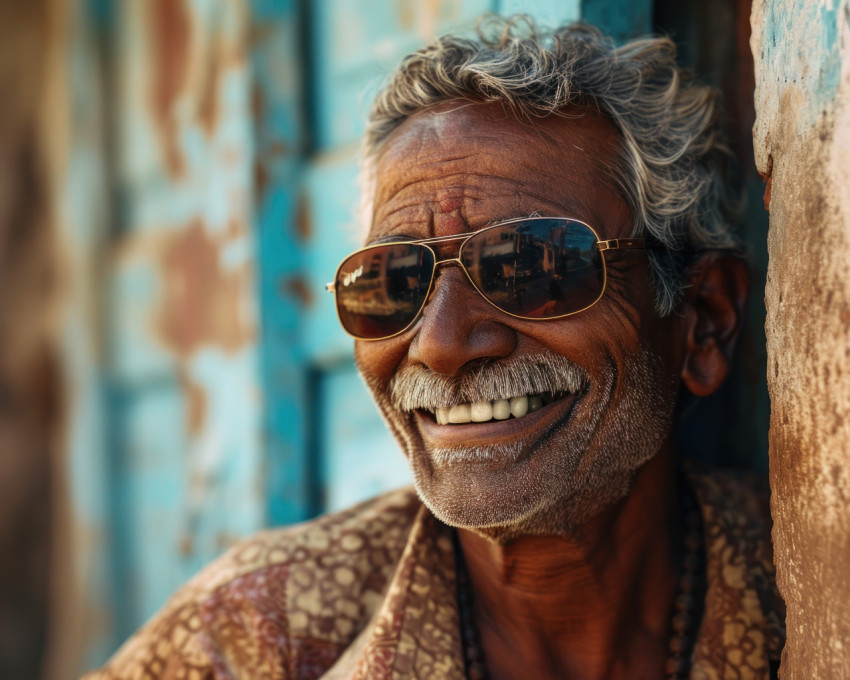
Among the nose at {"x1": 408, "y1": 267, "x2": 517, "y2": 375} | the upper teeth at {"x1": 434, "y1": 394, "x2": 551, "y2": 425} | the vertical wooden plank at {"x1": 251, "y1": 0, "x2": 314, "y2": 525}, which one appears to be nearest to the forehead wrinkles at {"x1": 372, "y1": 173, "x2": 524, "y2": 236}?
the nose at {"x1": 408, "y1": 267, "x2": 517, "y2": 375}

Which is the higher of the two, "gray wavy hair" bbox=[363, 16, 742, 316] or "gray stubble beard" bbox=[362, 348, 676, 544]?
"gray wavy hair" bbox=[363, 16, 742, 316]

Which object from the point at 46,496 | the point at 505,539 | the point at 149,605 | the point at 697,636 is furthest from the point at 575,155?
the point at 46,496

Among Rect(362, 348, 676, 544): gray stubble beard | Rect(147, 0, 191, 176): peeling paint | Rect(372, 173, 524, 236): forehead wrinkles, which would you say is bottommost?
Rect(362, 348, 676, 544): gray stubble beard

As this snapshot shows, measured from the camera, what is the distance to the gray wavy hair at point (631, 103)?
6.03 feet

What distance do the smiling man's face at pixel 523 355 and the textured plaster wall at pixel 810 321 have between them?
417 mm

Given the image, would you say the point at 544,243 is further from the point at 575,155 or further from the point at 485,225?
the point at 575,155

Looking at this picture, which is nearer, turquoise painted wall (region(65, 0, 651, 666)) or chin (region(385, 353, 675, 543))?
chin (region(385, 353, 675, 543))

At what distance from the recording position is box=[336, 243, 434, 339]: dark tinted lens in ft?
5.72

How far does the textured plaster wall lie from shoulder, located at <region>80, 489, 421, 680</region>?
0.98m

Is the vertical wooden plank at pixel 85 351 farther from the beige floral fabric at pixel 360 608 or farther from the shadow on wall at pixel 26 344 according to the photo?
the beige floral fabric at pixel 360 608

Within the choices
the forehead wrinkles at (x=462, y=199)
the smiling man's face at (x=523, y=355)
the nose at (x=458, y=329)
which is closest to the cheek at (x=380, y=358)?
the smiling man's face at (x=523, y=355)

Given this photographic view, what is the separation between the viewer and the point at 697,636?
181cm

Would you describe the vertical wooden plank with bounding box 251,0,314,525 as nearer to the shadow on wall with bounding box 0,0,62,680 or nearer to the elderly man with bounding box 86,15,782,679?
the elderly man with bounding box 86,15,782,679

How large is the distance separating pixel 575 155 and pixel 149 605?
2.58 metres
